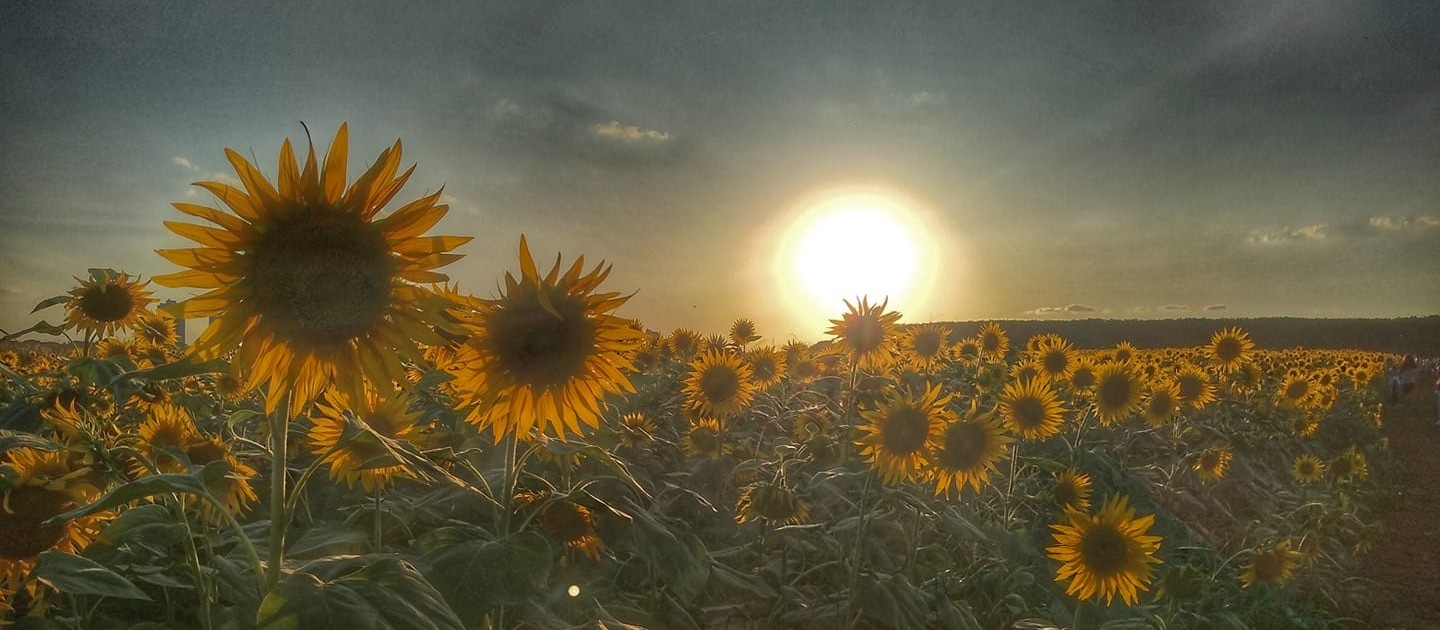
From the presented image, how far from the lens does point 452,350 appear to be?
8.65 ft

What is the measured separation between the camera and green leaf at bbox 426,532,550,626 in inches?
70.4

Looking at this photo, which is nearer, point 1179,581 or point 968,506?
point 1179,581

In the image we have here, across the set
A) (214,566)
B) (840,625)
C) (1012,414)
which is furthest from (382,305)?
(1012,414)

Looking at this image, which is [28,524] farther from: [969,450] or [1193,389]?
[1193,389]

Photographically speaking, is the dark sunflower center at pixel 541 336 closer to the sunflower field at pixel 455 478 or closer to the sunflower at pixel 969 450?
the sunflower field at pixel 455 478

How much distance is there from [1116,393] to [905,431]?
12.1ft

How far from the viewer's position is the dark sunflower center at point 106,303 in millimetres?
5527

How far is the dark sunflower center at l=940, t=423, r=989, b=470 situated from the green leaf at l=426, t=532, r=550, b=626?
334cm

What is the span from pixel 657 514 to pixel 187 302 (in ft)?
7.31

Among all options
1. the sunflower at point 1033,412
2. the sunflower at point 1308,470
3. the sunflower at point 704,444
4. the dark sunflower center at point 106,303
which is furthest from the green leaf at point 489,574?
the sunflower at point 1308,470

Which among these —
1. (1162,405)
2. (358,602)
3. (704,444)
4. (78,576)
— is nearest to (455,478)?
(358,602)

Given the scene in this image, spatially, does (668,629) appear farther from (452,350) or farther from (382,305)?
(382,305)

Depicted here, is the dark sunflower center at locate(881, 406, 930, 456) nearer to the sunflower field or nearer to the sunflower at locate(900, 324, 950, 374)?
the sunflower field

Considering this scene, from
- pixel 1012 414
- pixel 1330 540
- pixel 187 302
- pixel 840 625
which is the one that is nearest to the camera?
pixel 187 302
